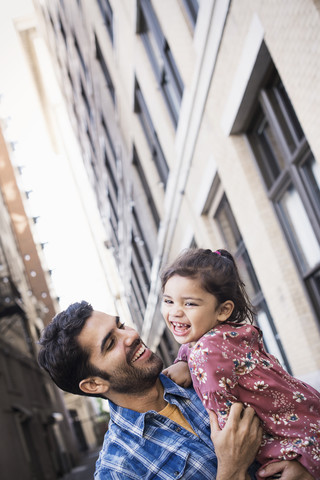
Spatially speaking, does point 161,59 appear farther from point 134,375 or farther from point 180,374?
point 134,375

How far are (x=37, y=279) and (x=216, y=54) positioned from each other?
53097mm

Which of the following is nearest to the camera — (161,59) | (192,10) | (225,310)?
(225,310)

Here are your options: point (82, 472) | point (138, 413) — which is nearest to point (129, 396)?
point (138, 413)

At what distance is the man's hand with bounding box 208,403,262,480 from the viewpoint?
7.54 feet

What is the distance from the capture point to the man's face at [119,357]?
280 centimetres

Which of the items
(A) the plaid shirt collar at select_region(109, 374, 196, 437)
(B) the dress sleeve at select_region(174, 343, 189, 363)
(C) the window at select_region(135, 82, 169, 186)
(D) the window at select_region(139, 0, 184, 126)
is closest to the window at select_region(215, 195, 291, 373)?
(D) the window at select_region(139, 0, 184, 126)

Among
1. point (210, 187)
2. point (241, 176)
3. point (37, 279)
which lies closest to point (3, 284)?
point (210, 187)

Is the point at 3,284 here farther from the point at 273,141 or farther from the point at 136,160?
the point at 273,141

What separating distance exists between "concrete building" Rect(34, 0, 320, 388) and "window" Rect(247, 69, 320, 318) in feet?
0.05

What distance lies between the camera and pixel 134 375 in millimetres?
2811

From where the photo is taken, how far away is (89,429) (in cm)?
6319

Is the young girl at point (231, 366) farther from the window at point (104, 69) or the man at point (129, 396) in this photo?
the window at point (104, 69)

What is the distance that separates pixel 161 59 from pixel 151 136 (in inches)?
119

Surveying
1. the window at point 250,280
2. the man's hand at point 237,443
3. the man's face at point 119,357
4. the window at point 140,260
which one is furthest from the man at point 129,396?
the window at point 140,260
